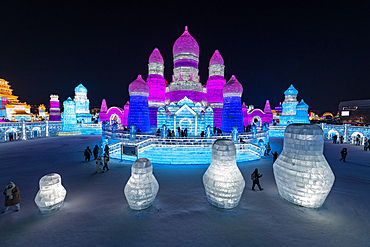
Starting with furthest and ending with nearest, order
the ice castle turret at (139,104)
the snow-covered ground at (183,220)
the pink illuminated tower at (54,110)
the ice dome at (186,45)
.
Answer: the pink illuminated tower at (54,110)
the ice dome at (186,45)
the ice castle turret at (139,104)
the snow-covered ground at (183,220)

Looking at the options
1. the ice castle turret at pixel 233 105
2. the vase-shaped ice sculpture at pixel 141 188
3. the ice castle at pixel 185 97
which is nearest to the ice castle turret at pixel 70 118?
the ice castle at pixel 185 97

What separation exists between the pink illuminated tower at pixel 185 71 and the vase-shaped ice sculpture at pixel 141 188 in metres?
17.0

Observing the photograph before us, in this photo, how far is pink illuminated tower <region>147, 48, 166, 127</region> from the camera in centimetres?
2350

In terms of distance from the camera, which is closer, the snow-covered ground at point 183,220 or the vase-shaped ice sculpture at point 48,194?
the snow-covered ground at point 183,220

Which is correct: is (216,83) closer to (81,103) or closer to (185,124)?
(185,124)

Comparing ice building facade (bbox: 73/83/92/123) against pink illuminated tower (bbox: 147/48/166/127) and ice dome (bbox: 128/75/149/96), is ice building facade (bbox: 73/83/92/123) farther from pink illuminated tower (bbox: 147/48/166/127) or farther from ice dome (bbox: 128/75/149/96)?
ice dome (bbox: 128/75/149/96)

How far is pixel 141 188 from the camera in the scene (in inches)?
245

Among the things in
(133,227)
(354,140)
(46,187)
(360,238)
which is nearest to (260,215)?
→ (360,238)

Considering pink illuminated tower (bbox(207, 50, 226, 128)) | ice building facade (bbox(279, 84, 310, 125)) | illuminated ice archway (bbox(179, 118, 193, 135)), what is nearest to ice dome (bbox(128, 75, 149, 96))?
illuminated ice archway (bbox(179, 118, 193, 135))

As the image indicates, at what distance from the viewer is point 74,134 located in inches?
1224

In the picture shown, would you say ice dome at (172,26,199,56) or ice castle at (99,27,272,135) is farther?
ice dome at (172,26,199,56)

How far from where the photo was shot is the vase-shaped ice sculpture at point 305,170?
6367 mm

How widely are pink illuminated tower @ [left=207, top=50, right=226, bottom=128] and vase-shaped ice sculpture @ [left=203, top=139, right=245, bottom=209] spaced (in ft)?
58.5

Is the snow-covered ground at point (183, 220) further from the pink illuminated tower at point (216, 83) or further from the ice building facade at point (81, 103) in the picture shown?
the ice building facade at point (81, 103)
